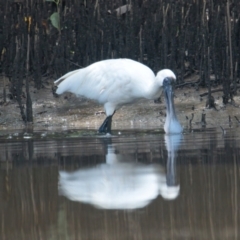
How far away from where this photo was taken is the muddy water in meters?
4.28

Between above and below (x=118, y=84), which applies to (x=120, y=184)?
below

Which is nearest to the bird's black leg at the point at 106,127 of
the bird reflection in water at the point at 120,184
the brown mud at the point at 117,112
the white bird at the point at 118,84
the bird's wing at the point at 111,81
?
the white bird at the point at 118,84

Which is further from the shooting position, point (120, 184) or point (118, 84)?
point (118, 84)

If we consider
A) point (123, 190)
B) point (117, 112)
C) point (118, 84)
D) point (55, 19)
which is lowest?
point (123, 190)

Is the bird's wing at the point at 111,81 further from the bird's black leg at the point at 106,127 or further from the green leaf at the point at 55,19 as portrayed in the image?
the green leaf at the point at 55,19

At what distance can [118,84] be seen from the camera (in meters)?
11.4

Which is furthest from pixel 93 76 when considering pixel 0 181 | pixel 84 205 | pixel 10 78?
pixel 84 205

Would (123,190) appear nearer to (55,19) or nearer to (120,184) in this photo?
(120,184)

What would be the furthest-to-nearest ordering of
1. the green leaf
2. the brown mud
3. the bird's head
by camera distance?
the green leaf < the brown mud < the bird's head

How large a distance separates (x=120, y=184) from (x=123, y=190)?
271 mm

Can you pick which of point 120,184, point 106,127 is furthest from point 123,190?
point 106,127

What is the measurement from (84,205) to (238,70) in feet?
29.5

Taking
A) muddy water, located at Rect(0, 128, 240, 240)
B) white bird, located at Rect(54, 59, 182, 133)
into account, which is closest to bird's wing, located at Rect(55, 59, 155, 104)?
white bird, located at Rect(54, 59, 182, 133)

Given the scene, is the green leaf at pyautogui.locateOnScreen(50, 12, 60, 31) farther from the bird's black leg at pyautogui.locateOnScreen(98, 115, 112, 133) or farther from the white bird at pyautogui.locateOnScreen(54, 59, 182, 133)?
the bird's black leg at pyautogui.locateOnScreen(98, 115, 112, 133)
